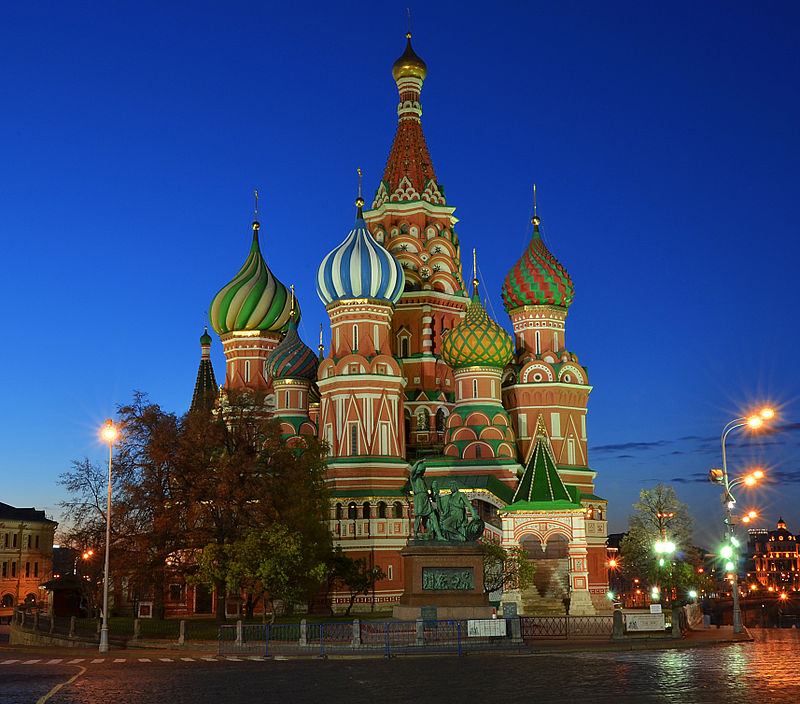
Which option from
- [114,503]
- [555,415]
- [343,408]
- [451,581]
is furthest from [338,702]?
[555,415]

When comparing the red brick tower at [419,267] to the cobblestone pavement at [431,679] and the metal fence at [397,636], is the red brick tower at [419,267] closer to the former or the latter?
the metal fence at [397,636]

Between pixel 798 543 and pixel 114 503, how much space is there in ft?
588

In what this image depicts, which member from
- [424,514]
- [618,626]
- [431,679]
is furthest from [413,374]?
[431,679]

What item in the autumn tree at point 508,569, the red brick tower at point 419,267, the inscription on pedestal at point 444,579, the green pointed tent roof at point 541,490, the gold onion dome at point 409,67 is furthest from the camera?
the gold onion dome at point 409,67

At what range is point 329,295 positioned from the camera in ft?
179

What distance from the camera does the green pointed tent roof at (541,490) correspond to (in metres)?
40.7

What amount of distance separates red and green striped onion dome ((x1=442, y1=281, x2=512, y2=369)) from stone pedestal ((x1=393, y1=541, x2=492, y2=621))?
2500cm

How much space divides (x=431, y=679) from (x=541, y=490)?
23.3 m

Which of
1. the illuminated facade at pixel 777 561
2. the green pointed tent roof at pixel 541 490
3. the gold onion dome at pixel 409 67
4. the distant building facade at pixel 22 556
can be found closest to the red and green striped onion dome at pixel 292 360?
the green pointed tent roof at pixel 541 490

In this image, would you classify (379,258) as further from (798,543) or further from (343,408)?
(798,543)

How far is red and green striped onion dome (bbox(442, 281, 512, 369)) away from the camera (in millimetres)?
54750

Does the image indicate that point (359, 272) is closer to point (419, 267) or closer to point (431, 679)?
point (419, 267)

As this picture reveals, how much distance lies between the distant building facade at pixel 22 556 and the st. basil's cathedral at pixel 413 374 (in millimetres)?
31518

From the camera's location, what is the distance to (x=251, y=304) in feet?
206
